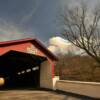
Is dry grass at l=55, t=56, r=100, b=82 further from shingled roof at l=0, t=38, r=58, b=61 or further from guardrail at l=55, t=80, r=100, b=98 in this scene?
guardrail at l=55, t=80, r=100, b=98

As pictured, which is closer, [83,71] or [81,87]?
[81,87]

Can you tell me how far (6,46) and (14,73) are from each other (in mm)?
21301

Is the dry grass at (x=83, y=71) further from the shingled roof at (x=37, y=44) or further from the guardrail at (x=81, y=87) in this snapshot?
the guardrail at (x=81, y=87)

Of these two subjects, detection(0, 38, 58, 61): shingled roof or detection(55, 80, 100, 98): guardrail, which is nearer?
detection(55, 80, 100, 98): guardrail

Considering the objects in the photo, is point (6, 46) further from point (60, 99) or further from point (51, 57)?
point (60, 99)

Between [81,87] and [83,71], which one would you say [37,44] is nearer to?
[81,87]

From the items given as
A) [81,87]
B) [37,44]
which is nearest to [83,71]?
[37,44]

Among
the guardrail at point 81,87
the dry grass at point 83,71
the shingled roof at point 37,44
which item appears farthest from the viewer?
the dry grass at point 83,71

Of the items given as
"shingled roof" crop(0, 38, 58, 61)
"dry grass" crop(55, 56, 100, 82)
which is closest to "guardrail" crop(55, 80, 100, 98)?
"shingled roof" crop(0, 38, 58, 61)

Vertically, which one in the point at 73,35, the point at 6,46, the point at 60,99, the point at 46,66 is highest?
the point at 73,35

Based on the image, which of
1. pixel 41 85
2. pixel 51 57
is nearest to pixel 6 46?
pixel 51 57

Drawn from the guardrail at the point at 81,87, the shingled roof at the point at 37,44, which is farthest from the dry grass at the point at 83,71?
the guardrail at the point at 81,87

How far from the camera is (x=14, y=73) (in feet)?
122

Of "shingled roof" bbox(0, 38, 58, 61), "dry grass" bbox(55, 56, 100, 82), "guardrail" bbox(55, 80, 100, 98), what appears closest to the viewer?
"guardrail" bbox(55, 80, 100, 98)
